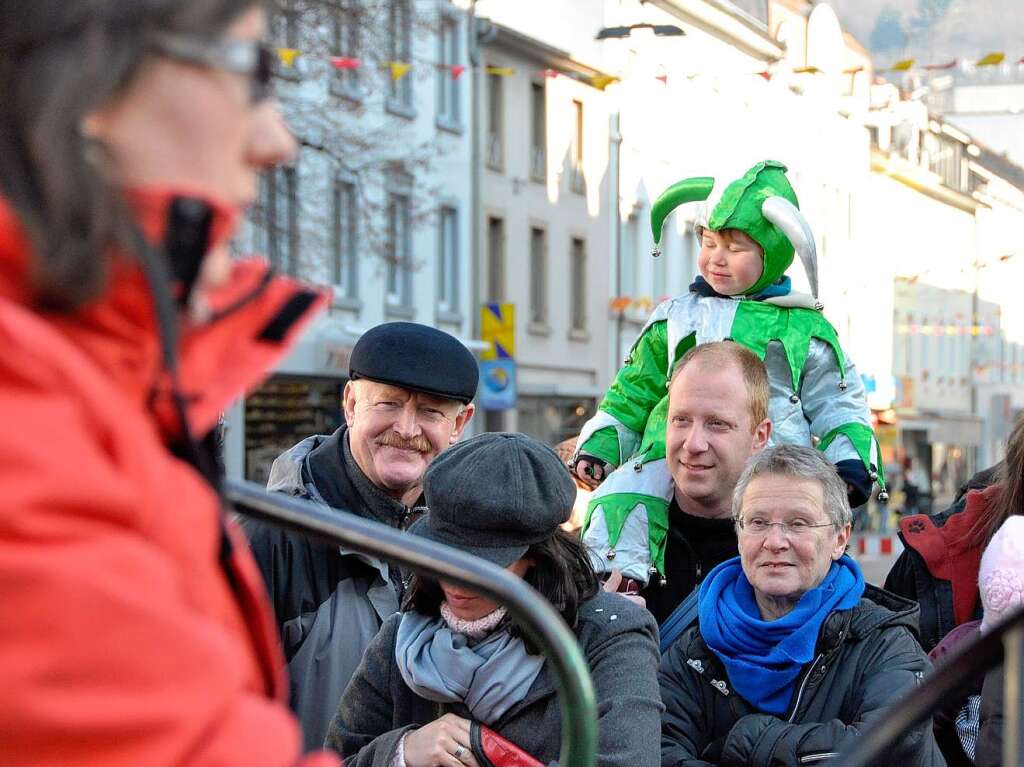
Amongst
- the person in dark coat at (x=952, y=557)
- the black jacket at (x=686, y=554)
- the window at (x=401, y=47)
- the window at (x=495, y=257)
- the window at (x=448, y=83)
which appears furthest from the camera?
the window at (x=495, y=257)

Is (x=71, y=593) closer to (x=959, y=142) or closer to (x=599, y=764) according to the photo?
(x=599, y=764)

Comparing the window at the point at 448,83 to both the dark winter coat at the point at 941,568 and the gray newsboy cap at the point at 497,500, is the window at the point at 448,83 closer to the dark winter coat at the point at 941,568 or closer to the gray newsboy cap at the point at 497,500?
the dark winter coat at the point at 941,568

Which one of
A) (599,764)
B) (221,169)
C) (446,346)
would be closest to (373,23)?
(446,346)

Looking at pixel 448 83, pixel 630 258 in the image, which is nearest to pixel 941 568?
pixel 448 83

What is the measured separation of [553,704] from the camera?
11.1ft

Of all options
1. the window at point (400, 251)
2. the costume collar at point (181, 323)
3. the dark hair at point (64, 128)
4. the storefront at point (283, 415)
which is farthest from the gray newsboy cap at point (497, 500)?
the window at point (400, 251)

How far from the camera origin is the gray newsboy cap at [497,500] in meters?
3.41

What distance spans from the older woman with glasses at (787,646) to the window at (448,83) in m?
28.4

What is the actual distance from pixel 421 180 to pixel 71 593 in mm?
31242

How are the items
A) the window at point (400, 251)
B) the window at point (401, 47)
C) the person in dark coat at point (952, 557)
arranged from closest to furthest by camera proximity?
the person in dark coat at point (952, 557)
the window at point (401, 47)
the window at point (400, 251)

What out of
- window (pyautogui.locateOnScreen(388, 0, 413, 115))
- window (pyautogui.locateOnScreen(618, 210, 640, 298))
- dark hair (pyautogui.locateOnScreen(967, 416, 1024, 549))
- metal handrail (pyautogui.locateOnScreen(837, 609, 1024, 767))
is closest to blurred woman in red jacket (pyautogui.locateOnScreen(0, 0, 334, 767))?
metal handrail (pyautogui.locateOnScreen(837, 609, 1024, 767))

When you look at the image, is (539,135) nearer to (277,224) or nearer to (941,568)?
(277,224)

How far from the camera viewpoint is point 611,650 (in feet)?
11.3

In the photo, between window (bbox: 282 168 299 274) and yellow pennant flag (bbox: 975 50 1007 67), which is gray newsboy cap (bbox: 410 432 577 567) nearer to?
yellow pennant flag (bbox: 975 50 1007 67)
